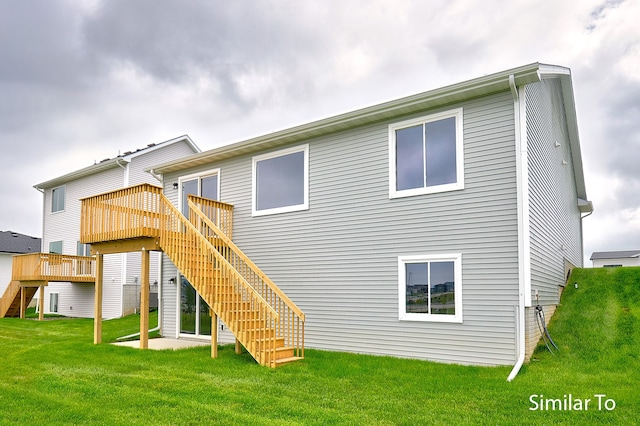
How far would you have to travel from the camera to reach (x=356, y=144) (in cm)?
1009

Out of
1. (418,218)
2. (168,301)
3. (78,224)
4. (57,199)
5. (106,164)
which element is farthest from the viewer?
(57,199)

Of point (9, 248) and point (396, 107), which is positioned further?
point (9, 248)

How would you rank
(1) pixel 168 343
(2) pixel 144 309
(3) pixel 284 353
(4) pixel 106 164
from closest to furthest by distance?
(3) pixel 284 353, (2) pixel 144 309, (1) pixel 168 343, (4) pixel 106 164

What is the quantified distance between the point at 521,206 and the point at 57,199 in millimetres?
22345

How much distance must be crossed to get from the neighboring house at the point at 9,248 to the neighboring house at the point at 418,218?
23344 mm

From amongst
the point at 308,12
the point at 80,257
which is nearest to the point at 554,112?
the point at 308,12

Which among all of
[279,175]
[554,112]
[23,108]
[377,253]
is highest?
[23,108]

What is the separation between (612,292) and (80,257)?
18.9m

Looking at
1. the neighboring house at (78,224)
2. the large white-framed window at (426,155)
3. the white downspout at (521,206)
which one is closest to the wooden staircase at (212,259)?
the large white-framed window at (426,155)

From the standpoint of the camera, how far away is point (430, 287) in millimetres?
8781

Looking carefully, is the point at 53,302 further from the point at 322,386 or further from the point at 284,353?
the point at 322,386

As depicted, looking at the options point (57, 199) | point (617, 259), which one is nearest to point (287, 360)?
point (57, 199)

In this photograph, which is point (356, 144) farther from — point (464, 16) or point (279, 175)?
point (464, 16)

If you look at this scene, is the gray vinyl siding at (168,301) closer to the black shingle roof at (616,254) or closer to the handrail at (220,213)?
the handrail at (220,213)
